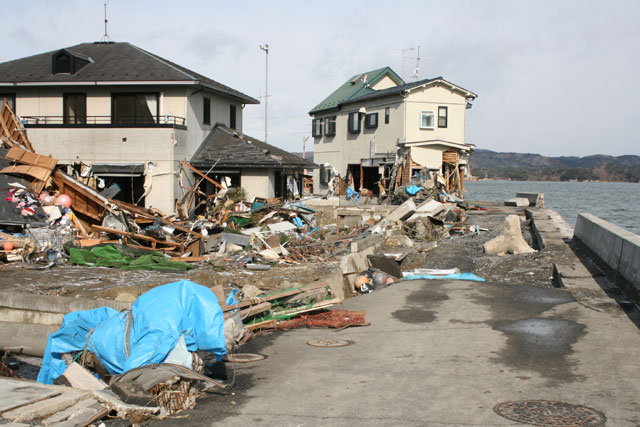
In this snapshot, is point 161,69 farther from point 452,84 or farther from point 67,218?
point 452,84

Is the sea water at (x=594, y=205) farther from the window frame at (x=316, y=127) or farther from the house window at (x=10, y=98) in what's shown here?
the house window at (x=10, y=98)

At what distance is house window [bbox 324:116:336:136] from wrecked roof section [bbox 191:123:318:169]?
1640cm

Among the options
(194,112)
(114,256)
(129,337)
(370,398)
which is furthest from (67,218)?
(370,398)

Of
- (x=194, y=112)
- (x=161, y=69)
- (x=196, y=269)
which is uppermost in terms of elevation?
(x=161, y=69)

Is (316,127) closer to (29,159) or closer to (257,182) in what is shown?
(257,182)

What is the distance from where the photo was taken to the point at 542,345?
7805 millimetres

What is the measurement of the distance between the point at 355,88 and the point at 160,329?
131 ft

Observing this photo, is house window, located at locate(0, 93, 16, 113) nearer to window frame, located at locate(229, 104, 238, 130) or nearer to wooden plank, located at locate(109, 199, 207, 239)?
wooden plank, located at locate(109, 199, 207, 239)

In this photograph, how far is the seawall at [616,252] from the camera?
9844 mm

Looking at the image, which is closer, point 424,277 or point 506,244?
point 424,277

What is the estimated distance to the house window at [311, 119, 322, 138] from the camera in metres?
46.1

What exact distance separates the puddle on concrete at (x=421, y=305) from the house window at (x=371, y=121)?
1074 inches

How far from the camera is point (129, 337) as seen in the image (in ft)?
21.7

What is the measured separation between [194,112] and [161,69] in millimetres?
2313
